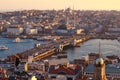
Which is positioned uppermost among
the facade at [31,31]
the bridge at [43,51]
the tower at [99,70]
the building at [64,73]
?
the tower at [99,70]

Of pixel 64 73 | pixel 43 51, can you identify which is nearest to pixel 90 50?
pixel 43 51

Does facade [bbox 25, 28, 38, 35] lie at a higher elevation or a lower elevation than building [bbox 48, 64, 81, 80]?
lower

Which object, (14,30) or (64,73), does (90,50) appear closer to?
(64,73)

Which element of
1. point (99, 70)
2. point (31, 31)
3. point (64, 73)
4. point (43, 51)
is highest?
point (99, 70)

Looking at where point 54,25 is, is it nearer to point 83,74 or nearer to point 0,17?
point 0,17

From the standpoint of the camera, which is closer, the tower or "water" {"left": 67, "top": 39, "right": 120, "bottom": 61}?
the tower

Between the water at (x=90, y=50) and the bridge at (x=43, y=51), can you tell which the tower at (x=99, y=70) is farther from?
the water at (x=90, y=50)

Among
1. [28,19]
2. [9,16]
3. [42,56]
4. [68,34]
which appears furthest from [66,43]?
[9,16]

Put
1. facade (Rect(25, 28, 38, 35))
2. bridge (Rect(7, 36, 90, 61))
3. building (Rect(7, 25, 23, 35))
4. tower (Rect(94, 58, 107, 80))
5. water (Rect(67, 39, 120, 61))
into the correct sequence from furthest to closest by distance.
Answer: facade (Rect(25, 28, 38, 35)), building (Rect(7, 25, 23, 35)), water (Rect(67, 39, 120, 61)), bridge (Rect(7, 36, 90, 61)), tower (Rect(94, 58, 107, 80))

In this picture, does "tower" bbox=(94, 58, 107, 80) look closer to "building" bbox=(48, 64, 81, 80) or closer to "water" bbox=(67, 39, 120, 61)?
"building" bbox=(48, 64, 81, 80)

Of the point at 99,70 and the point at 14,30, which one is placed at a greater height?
the point at 99,70

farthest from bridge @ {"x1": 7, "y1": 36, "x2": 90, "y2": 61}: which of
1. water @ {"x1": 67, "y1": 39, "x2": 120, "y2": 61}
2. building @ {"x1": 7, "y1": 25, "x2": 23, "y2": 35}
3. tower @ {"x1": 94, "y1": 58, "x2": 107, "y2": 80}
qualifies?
tower @ {"x1": 94, "y1": 58, "x2": 107, "y2": 80}

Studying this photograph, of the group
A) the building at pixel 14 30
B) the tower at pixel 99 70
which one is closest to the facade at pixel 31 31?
the building at pixel 14 30
